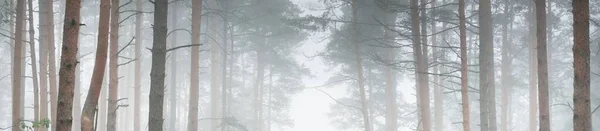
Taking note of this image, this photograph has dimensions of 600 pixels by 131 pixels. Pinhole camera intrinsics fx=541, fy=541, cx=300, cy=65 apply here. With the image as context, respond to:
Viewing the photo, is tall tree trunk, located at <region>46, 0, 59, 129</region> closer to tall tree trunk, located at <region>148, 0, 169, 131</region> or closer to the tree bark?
the tree bark

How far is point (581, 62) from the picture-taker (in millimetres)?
8922

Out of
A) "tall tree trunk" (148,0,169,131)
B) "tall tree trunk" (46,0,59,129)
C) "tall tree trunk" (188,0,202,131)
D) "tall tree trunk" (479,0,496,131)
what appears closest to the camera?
"tall tree trunk" (148,0,169,131)

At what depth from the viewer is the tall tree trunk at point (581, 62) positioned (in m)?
8.83

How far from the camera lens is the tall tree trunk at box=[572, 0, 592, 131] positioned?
8828 mm

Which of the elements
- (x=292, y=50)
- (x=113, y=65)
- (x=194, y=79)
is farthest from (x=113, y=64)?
(x=292, y=50)

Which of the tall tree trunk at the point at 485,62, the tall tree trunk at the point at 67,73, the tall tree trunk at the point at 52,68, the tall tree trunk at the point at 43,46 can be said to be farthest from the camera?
the tall tree trunk at the point at 43,46

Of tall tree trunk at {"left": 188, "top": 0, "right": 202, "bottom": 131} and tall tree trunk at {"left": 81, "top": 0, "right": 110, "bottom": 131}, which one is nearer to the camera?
tall tree trunk at {"left": 81, "top": 0, "right": 110, "bottom": 131}

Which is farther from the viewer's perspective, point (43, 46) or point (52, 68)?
point (43, 46)

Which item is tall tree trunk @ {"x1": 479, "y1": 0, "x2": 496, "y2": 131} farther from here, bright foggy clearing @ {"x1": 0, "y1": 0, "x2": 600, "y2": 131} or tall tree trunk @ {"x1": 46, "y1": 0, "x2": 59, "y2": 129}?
tall tree trunk @ {"x1": 46, "y1": 0, "x2": 59, "y2": 129}

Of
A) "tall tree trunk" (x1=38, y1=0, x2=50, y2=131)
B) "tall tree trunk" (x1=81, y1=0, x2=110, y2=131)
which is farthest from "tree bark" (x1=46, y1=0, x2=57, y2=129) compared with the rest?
"tall tree trunk" (x1=81, y1=0, x2=110, y2=131)

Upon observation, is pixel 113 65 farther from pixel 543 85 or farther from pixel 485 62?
pixel 543 85

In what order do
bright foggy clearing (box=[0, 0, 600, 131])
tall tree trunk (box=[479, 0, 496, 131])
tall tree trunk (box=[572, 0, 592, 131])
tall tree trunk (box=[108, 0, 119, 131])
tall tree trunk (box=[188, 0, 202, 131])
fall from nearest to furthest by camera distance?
1. tall tree trunk (box=[572, 0, 592, 131])
2. bright foggy clearing (box=[0, 0, 600, 131])
3. tall tree trunk (box=[108, 0, 119, 131])
4. tall tree trunk (box=[479, 0, 496, 131])
5. tall tree trunk (box=[188, 0, 202, 131])

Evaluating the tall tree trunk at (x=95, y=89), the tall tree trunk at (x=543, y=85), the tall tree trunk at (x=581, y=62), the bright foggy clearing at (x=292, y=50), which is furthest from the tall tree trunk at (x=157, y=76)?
the tall tree trunk at (x=543, y=85)

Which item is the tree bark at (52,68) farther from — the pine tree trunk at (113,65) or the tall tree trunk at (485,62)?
the tall tree trunk at (485,62)
